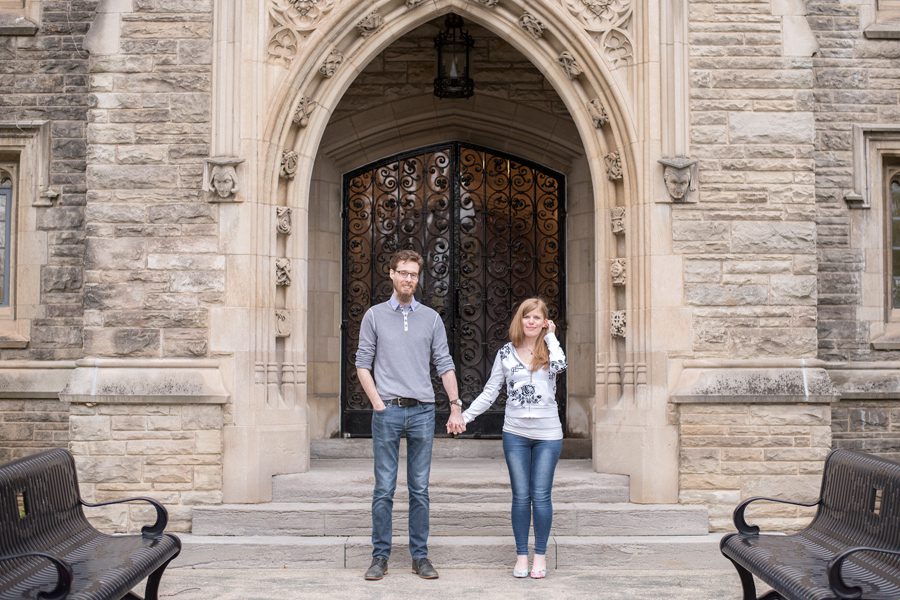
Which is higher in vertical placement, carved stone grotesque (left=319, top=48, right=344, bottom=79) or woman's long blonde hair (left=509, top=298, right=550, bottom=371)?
carved stone grotesque (left=319, top=48, right=344, bottom=79)

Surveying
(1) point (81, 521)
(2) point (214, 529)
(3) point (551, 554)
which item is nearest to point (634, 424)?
(3) point (551, 554)

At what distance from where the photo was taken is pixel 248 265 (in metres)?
7.84

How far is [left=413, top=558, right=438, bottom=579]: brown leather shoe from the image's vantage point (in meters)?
6.48

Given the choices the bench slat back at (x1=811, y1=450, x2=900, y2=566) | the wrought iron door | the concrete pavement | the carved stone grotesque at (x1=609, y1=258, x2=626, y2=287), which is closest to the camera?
the bench slat back at (x1=811, y1=450, x2=900, y2=566)

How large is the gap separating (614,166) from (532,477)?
2882 millimetres

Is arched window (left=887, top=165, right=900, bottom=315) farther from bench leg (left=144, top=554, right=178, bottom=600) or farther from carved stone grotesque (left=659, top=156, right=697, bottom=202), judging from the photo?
bench leg (left=144, top=554, right=178, bottom=600)

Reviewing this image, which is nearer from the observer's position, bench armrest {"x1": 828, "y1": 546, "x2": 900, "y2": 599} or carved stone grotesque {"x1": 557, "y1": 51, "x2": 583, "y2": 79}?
bench armrest {"x1": 828, "y1": 546, "x2": 900, "y2": 599}

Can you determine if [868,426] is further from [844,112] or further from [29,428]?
[29,428]

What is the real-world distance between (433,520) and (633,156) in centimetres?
313

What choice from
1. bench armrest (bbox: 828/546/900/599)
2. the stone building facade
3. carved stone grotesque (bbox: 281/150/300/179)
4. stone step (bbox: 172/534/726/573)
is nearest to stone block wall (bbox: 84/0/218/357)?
the stone building facade

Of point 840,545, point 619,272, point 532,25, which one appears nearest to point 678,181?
point 619,272

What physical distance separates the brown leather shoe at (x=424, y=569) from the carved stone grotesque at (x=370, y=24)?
4102 mm

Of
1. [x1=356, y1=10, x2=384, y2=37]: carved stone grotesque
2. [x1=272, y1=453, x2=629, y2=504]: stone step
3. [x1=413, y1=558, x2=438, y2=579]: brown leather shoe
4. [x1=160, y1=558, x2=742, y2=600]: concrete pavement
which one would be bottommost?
[x1=160, y1=558, x2=742, y2=600]: concrete pavement

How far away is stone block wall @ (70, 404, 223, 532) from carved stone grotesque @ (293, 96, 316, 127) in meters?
2.27
